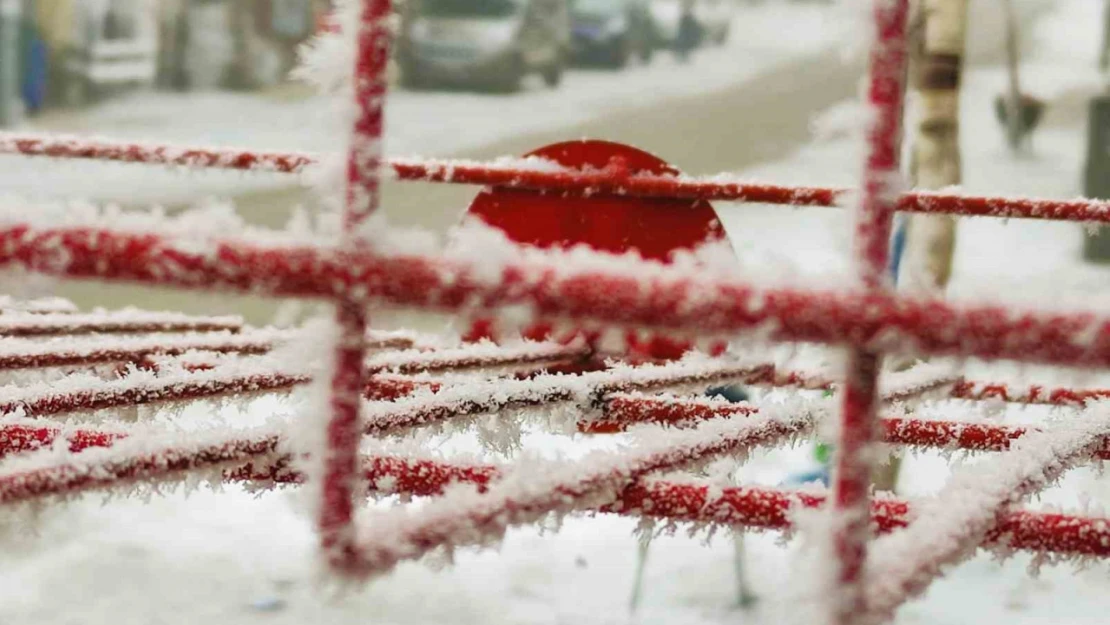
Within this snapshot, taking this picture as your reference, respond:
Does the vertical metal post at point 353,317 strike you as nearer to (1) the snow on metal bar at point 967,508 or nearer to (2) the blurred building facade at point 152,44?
(1) the snow on metal bar at point 967,508

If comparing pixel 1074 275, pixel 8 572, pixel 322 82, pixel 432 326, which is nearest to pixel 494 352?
pixel 322 82

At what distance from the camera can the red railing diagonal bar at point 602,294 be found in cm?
90

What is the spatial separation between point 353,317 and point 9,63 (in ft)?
44.5

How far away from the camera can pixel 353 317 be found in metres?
0.96

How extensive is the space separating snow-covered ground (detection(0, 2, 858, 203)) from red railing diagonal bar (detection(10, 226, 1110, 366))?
8535 mm

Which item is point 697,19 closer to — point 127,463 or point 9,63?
point 9,63

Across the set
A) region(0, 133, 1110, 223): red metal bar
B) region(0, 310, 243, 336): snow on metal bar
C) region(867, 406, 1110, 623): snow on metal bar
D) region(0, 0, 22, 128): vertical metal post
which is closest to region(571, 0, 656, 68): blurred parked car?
region(0, 0, 22, 128): vertical metal post

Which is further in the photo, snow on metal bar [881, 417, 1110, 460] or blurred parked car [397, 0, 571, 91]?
blurred parked car [397, 0, 571, 91]

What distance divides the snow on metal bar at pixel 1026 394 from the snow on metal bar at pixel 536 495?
88 centimetres

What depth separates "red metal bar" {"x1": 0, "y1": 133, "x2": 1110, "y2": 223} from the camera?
2238mm

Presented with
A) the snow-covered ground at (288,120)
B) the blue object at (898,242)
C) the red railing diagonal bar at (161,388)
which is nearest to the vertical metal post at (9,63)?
the snow-covered ground at (288,120)

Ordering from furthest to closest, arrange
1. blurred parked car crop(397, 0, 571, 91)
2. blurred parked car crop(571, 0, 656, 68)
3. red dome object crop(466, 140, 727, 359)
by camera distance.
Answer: blurred parked car crop(571, 0, 656, 68), blurred parked car crop(397, 0, 571, 91), red dome object crop(466, 140, 727, 359)

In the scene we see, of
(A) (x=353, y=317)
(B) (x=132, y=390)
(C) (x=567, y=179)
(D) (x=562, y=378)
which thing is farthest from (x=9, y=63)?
(A) (x=353, y=317)

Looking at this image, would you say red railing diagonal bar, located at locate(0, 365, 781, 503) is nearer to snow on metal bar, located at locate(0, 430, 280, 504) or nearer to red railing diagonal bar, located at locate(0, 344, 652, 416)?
snow on metal bar, located at locate(0, 430, 280, 504)
